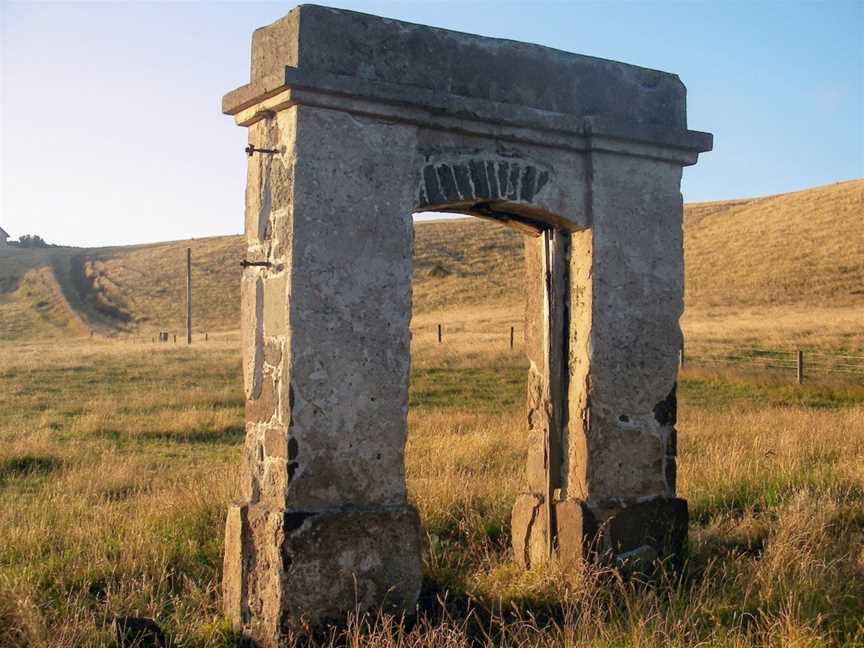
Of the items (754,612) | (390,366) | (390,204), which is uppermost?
(390,204)

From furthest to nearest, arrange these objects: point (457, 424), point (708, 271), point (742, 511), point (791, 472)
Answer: point (708, 271), point (457, 424), point (791, 472), point (742, 511)

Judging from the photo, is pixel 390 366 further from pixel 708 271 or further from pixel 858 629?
pixel 708 271

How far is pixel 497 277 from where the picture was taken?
143 ft

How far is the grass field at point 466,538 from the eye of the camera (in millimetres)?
5043

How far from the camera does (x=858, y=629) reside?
191 inches

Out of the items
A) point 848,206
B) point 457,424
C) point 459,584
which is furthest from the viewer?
point 848,206

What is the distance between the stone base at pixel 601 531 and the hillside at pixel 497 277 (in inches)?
833

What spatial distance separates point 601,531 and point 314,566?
1.97 meters

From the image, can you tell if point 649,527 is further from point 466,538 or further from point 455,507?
point 455,507

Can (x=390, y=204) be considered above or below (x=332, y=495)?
above

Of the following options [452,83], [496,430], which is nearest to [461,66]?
[452,83]

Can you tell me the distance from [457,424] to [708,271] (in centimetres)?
3026

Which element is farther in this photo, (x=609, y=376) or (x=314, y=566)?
(x=609, y=376)

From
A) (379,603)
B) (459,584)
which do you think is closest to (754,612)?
(459,584)
